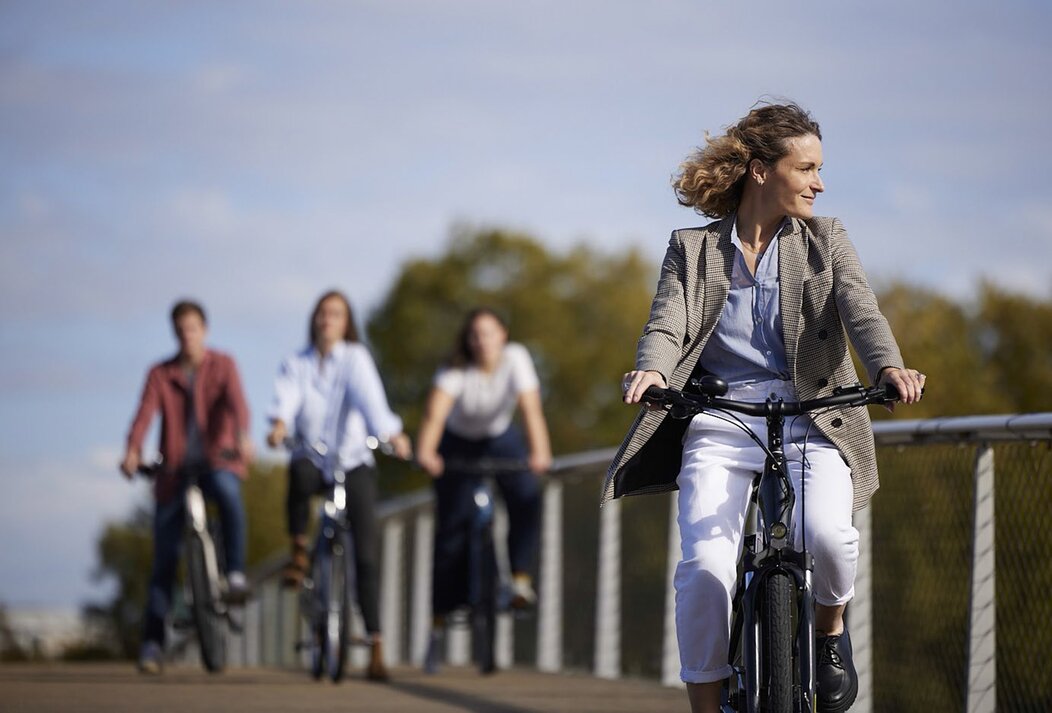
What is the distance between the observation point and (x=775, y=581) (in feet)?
15.0

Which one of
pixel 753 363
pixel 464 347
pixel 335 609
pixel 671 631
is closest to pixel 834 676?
pixel 753 363

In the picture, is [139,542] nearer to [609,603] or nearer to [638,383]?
[609,603]

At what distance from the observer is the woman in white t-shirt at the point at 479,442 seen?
1061 centimetres

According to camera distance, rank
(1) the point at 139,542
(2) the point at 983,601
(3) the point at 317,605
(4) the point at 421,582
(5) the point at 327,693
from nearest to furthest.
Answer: (2) the point at 983,601, (5) the point at 327,693, (3) the point at 317,605, (4) the point at 421,582, (1) the point at 139,542

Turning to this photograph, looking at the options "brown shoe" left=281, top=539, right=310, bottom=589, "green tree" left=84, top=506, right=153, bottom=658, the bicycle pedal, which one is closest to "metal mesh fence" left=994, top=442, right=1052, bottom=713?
"brown shoe" left=281, top=539, right=310, bottom=589

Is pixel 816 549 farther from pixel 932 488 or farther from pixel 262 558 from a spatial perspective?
pixel 262 558

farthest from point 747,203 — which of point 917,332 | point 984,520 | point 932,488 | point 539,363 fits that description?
point 539,363

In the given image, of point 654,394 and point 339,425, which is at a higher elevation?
point 339,425

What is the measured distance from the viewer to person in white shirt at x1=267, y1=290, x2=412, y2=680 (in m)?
10.1

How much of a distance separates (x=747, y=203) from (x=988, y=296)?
1783 inches

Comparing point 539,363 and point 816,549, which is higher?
point 539,363

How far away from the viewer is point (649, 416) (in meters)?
5.14

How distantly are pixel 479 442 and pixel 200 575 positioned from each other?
6.00 ft

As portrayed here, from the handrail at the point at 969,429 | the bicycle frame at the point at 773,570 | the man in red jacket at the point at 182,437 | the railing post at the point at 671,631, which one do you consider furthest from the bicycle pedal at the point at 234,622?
the bicycle frame at the point at 773,570
